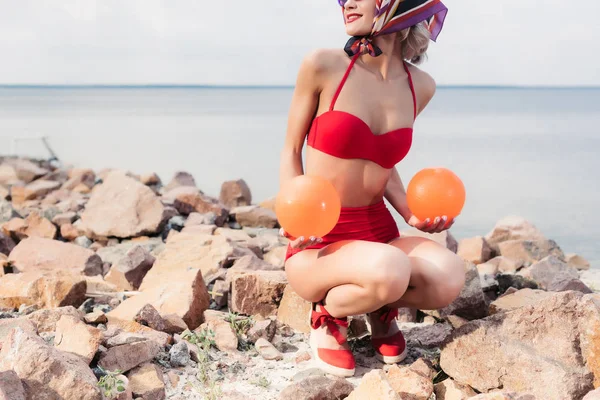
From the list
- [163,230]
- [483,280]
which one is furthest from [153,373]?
[163,230]

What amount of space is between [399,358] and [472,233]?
460cm

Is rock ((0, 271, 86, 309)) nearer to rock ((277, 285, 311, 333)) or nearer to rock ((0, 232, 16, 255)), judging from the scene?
rock ((277, 285, 311, 333))

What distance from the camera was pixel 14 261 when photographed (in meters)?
4.96

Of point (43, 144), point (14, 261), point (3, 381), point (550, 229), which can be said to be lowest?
point (43, 144)

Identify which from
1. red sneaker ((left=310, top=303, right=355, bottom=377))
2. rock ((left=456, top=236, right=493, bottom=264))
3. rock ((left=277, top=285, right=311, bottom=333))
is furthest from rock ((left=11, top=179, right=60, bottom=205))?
red sneaker ((left=310, top=303, right=355, bottom=377))

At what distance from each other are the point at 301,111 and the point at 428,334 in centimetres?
126

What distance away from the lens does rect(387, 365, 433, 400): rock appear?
2.82 m

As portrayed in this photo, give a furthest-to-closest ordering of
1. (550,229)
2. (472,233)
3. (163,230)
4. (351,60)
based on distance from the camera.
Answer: (550,229) → (472,233) → (163,230) → (351,60)

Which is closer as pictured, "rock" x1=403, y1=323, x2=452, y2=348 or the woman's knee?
the woman's knee

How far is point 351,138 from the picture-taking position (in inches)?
121

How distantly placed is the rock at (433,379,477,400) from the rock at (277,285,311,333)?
2.71 feet

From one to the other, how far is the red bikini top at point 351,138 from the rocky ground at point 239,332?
799 mm

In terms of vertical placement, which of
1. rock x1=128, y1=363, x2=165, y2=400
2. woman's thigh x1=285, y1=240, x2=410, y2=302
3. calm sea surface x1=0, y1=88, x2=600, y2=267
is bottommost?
calm sea surface x1=0, y1=88, x2=600, y2=267

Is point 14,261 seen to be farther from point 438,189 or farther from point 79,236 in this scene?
point 438,189
